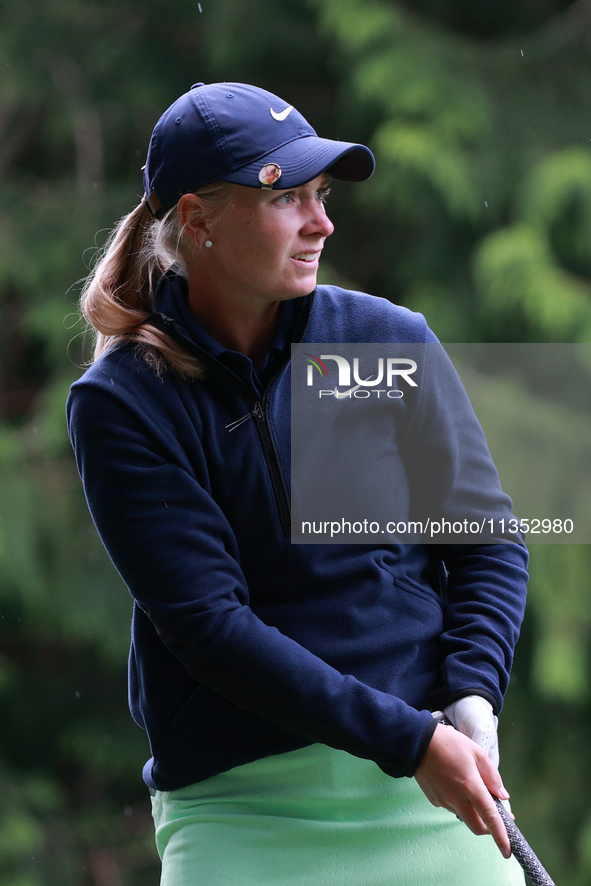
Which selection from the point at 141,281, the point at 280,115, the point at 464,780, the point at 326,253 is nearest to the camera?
the point at 464,780

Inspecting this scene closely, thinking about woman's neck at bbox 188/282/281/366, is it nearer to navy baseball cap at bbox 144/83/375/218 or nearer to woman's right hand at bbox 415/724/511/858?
navy baseball cap at bbox 144/83/375/218

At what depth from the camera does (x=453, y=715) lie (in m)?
1.21

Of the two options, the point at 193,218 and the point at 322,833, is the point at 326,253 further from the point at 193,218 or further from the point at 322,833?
the point at 322,833

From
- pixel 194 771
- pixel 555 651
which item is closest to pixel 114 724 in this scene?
pixel 555 651

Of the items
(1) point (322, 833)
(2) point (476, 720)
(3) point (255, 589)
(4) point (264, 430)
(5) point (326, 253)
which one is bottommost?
(5) point (326, 253)

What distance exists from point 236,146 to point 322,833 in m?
0.83

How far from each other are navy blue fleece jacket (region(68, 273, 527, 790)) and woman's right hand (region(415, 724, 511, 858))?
0.7 inches

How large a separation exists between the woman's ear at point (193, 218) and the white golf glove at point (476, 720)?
65cm

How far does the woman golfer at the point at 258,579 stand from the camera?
1.14 meters

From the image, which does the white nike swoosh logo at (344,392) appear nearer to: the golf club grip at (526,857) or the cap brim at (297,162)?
the cap brim at (297,162)

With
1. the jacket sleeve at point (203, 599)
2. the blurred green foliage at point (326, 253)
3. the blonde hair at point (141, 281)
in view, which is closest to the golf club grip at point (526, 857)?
the jacket sleeve at point (203, 599)

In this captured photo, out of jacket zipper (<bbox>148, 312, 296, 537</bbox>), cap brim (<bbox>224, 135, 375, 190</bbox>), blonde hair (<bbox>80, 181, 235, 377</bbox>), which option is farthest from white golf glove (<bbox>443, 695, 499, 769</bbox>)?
cap brim (<bbox>224, 135, 375, 190</bbox>)

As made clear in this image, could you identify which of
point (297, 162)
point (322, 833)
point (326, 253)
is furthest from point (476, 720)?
point (326, 253)

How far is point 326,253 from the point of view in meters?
4.77
